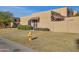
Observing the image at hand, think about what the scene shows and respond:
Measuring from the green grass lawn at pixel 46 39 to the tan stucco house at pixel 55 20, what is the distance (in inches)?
15.4

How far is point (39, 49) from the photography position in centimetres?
1230

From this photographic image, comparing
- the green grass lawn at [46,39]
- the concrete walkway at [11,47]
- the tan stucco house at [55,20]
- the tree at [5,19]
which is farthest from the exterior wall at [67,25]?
the tree at [5,19]

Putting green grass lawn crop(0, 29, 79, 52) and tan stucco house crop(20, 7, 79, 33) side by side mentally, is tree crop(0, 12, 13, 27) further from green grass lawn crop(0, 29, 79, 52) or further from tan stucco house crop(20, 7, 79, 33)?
tan stucco house crop(20, 7, 79, 33)

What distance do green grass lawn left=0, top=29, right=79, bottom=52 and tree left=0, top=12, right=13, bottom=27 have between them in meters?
0.30

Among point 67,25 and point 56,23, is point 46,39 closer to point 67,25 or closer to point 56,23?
point 56,23

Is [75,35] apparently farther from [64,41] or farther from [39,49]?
[39,49]

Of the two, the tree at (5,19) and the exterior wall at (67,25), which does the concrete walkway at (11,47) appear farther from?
the exterior wall at (67,25)

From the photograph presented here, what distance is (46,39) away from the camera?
1263cm

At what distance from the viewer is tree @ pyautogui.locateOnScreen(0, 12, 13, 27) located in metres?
12.6

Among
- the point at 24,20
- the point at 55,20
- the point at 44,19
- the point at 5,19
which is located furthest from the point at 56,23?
the point at 5,19

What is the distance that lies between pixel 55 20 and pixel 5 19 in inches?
97.2
